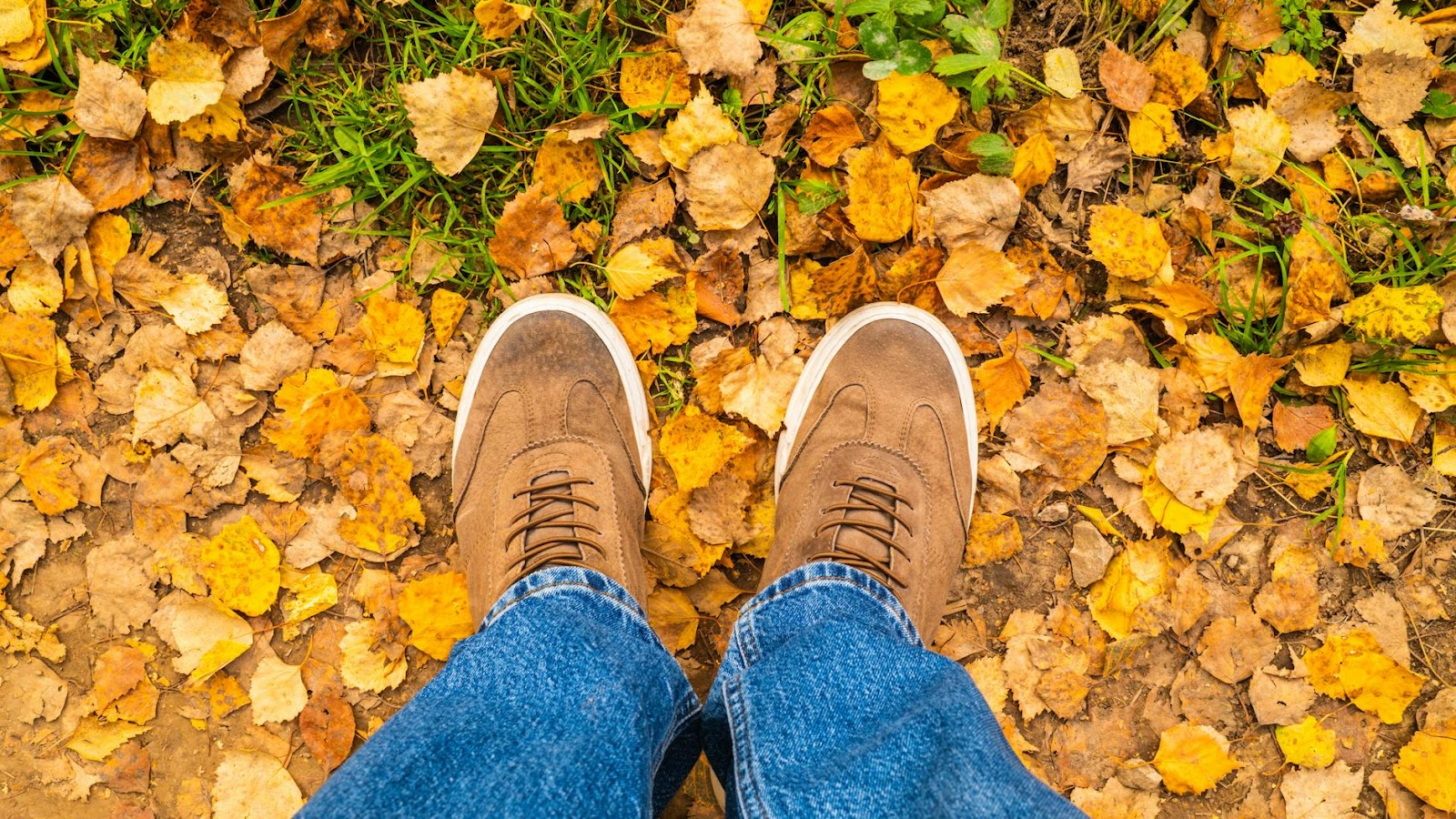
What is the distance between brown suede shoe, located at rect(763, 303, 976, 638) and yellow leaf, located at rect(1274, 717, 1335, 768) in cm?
74

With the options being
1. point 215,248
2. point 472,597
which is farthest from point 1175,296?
point 215,248

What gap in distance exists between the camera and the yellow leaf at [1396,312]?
154cm

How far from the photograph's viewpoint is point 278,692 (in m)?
1.63

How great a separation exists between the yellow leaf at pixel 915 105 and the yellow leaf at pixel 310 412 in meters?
1.20

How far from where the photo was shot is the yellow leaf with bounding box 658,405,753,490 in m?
1.63

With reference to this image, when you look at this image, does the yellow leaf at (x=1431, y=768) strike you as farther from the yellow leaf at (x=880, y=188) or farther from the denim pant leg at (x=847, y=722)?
the yellow leaf at (x=880, y=188)

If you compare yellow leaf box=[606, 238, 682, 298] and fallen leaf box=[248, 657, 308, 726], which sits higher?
yellow leaf box=[606, 238, 682, 298]

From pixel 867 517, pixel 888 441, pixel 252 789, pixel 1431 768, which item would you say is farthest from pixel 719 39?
pixel 1431 768

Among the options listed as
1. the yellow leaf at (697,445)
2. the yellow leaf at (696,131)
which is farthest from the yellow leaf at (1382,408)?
the yellow leaf at (696,131)

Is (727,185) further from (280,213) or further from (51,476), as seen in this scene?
(51,476)

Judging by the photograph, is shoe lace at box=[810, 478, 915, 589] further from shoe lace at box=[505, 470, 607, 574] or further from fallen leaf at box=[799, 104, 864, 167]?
fallen leaf at box=[799, 104, 864, 167]

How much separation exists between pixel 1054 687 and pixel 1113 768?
0.68 feet

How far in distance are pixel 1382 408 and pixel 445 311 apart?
1892mm

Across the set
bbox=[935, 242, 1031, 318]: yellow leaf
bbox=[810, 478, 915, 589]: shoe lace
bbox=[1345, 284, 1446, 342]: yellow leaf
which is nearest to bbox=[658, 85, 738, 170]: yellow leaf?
bbox=[935, 242, 1031, 318]: yellow leaf
